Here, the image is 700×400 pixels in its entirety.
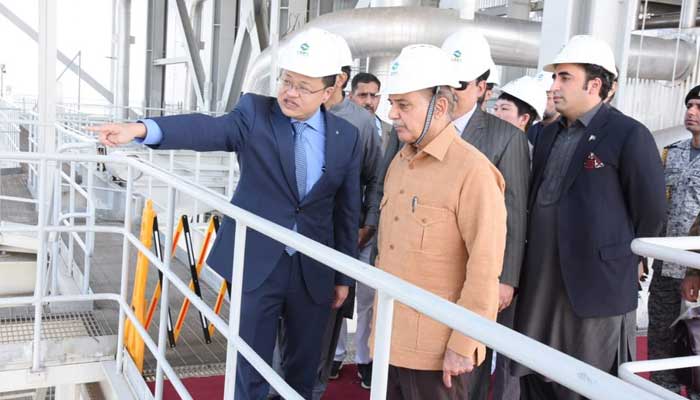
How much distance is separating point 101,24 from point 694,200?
75.2ft

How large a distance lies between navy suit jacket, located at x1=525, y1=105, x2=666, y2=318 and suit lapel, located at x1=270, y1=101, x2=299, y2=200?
997mm

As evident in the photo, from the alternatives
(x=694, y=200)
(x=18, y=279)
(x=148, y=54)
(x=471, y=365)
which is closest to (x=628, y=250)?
(x=471, y=365)

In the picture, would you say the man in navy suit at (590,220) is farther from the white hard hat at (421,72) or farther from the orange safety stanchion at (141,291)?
the orange safety stanchion at (141,291)

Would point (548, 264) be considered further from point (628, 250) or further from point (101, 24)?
point (101, 24)

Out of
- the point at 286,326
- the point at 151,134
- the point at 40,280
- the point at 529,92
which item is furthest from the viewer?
the point at 40,280

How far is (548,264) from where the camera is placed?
7.73ft

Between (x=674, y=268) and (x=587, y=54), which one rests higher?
(x=587, y=54)

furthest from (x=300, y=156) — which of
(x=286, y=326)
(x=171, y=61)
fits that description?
(x=171, y=61)

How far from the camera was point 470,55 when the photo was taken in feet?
8.42

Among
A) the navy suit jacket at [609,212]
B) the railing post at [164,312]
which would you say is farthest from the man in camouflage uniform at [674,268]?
the railing post at [164,312]

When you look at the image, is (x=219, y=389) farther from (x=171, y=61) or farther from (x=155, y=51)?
(x=155, y=51)

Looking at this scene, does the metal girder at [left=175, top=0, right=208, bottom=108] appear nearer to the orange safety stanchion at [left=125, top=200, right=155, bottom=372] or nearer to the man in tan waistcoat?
the orange safety stanchion at [left=125, top=200, right=155, bottom=372]

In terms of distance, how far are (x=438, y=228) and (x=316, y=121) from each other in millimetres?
842

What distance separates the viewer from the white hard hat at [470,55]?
248 cm
